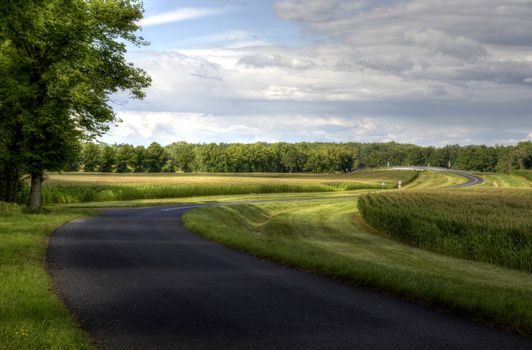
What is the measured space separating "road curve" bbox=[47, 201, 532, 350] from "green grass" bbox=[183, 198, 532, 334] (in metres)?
0.54

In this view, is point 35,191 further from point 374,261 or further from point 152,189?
point 152,189

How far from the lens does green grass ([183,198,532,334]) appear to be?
9789mm

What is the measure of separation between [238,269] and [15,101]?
73.9 feet

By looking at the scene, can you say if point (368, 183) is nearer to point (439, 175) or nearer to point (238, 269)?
point (439, 175)

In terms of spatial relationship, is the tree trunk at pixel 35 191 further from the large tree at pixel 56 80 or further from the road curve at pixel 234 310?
the road curve at pixel 234 310

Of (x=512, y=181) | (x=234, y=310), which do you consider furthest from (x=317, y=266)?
(x=512, y=181)

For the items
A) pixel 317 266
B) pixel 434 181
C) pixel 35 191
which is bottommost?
pixel 434 181

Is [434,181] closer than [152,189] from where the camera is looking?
No

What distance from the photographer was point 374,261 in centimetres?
1958

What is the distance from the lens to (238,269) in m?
13.6

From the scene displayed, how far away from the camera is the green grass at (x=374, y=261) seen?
9.79 metres

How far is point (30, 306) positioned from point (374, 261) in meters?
13.1

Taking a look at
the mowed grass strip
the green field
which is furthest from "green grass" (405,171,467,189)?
the mowed grass strip

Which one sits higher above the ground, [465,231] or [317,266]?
[317,266]
